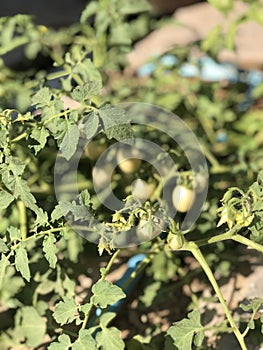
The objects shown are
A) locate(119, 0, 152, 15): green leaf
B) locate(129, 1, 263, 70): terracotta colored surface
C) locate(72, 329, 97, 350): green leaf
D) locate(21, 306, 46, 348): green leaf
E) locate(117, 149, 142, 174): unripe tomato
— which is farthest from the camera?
locate(129, 1, 263, 70): terracotta colored surface

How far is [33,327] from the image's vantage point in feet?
4.56

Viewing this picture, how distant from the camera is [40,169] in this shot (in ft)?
5.33

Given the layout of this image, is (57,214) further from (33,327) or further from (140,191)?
(33,327)

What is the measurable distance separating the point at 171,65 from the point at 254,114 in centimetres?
28

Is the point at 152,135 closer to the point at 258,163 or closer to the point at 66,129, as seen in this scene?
the point at 258,163

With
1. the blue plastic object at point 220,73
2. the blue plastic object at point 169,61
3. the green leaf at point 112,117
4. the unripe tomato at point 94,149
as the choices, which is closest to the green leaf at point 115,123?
the green leaf at point 112,117

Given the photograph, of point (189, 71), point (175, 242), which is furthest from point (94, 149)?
point (189, 71)

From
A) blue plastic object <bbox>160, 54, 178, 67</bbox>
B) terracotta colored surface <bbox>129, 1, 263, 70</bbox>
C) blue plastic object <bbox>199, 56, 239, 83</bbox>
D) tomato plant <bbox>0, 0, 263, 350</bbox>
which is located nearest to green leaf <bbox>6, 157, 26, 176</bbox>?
tomato plant <bbox>0, 0, 263, 350</bbox>

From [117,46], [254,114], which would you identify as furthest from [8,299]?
[254,114]

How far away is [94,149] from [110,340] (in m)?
0.56

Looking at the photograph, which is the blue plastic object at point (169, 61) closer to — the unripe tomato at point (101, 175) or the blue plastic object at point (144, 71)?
the blue plastic object at point (144, 71)

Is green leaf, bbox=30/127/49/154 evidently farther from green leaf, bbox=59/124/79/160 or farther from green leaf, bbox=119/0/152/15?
green leaf, bbox=119/0/152/15

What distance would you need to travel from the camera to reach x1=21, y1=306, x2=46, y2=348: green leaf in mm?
1379

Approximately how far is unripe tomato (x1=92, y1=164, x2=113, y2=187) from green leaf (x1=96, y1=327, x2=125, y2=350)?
0.44 m
